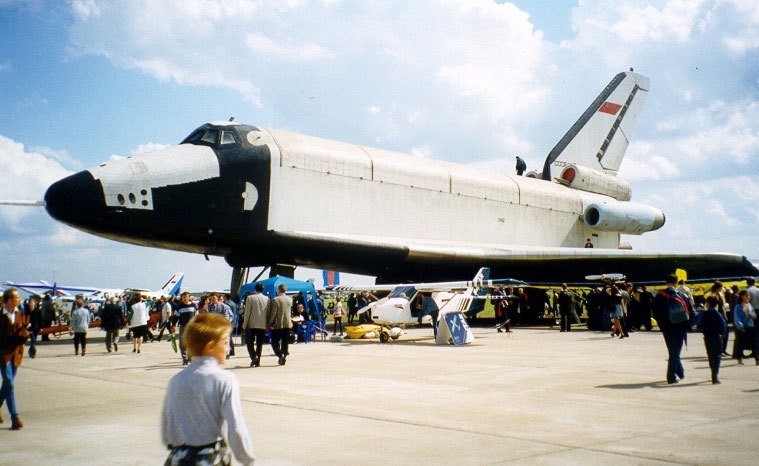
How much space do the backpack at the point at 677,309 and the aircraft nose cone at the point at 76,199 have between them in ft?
37.1

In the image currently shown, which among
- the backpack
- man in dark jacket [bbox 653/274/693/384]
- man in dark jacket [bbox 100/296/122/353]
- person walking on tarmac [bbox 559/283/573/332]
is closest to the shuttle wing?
person walking on tarmac [bbox 559/283/573/332]

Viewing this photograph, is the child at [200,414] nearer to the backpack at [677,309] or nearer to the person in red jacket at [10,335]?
the person in red jacket at [10,335]

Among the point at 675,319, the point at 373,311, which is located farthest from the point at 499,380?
the point at 373,311

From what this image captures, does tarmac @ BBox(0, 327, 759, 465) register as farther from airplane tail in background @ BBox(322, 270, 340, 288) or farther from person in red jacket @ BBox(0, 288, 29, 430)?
airplane tail in background @ BBox(322, 270, 340, 288)

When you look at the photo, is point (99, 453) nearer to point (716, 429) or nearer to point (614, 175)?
point (716, 429)

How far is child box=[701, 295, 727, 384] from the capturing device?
7992 millimetres

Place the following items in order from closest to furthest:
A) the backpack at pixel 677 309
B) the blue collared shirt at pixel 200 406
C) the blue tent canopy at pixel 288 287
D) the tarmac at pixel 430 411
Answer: the blue collared shirt at pixel 200 406 → the tarmac at pixel 430 411 → the backpack at pixel 677 309 → the blue tent canopy at pixel 288 287

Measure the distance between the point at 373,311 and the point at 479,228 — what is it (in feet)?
22.9

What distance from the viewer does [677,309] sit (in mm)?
8164

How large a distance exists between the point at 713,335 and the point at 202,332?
23.9ft

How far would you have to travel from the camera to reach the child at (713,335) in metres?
7.99

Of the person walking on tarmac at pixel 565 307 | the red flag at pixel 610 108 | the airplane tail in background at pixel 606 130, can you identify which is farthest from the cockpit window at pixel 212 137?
the red flag at pixel 610 108

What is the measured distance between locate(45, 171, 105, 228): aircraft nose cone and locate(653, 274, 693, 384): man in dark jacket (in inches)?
441

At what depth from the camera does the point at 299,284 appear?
59.9 ft
